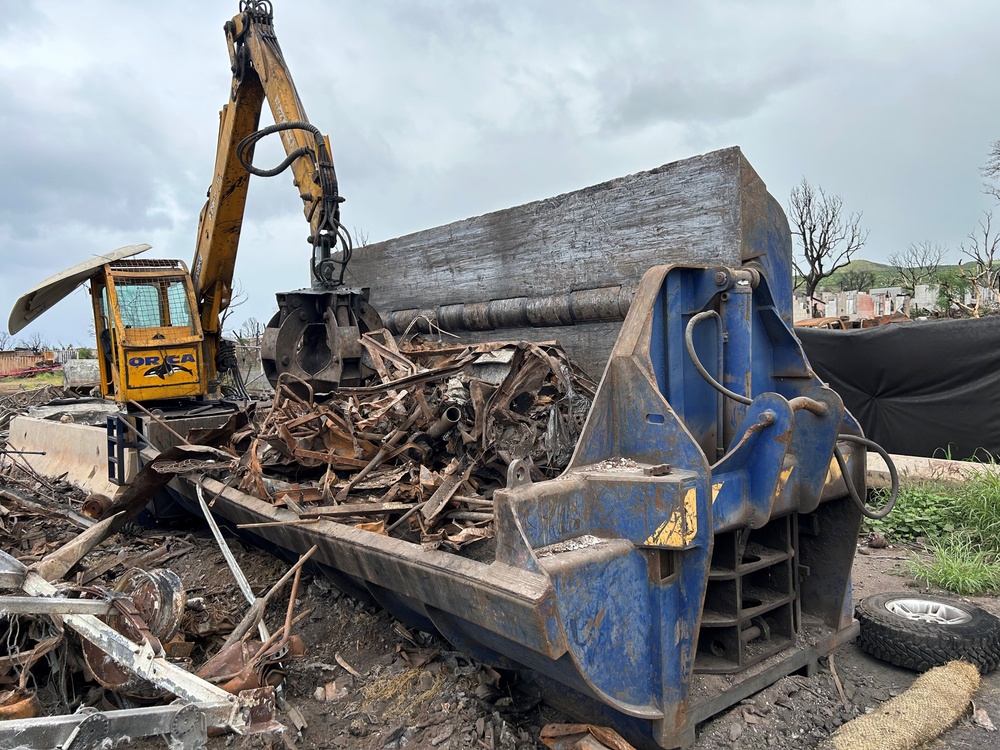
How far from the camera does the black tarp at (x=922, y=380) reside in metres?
6.64

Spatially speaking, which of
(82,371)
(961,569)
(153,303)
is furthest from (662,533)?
(82,371)

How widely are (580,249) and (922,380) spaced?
401 cm

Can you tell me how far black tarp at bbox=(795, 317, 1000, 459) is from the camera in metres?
6.64

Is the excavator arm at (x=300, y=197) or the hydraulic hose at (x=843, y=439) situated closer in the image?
the hydraulic hose at (x=843, y=439)

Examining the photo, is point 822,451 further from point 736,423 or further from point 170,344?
point 170,344

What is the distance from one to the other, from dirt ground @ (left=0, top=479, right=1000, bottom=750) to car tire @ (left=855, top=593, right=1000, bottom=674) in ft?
0.24

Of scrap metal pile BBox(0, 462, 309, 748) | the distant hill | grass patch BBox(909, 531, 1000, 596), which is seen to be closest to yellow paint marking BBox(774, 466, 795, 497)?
scrap metal pile BBox(0, 462, 309, 748)

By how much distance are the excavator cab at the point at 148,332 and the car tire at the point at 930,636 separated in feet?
21.4

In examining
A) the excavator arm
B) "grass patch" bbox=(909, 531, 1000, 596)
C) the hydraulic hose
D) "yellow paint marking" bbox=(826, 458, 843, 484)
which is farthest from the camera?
the excavator arm

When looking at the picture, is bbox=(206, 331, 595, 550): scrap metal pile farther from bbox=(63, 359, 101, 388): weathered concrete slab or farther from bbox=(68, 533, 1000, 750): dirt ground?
bbox=(63, 359, 101, 388): weathered concrete slab

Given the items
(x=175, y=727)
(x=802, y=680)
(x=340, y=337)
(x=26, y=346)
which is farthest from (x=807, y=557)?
(x=26, y=346)

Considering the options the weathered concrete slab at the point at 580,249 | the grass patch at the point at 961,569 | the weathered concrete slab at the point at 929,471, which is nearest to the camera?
the weathered concrete slab at the point at 580,249

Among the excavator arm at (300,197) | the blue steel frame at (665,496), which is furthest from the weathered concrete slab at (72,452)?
the blue steel frame at (665,496)

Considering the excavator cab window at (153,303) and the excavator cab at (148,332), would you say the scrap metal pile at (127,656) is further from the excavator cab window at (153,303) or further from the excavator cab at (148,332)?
the excavator cab window at (153,303)
